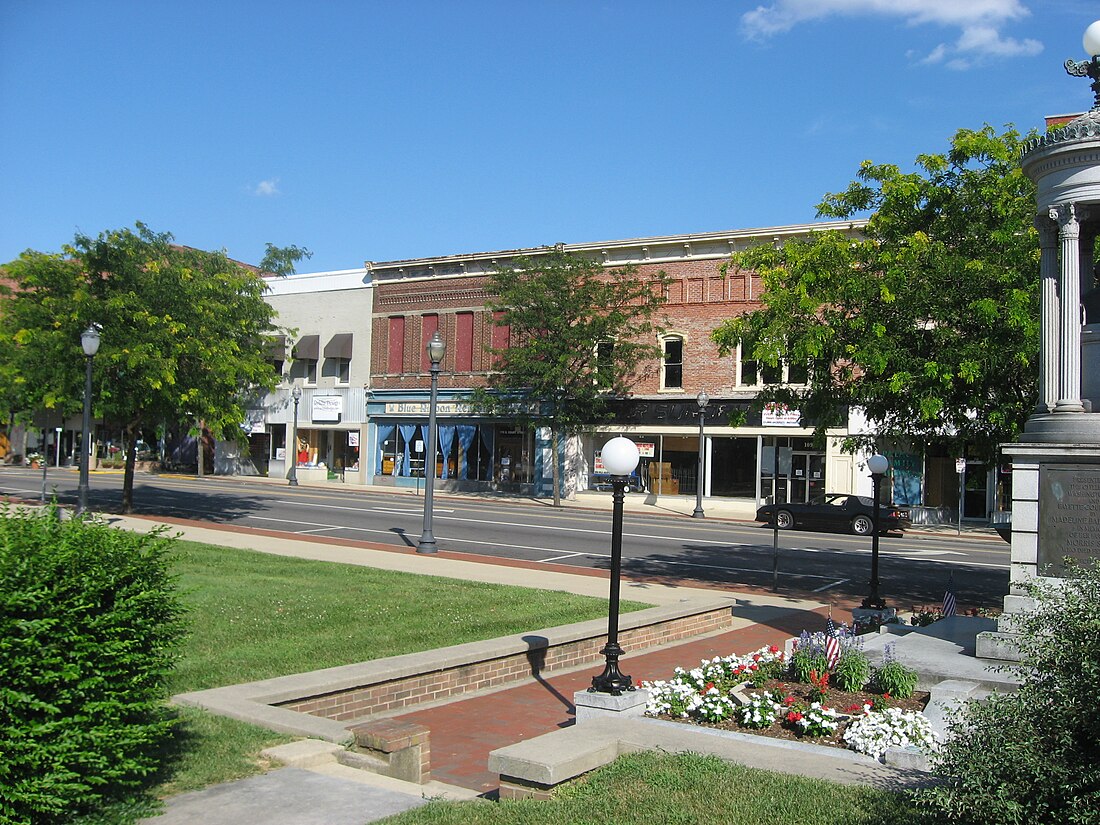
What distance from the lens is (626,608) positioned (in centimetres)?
1432

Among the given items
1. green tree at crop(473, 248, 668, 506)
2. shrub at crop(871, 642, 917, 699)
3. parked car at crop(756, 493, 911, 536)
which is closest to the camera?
shrub at crop(871, 642, 917, 699)

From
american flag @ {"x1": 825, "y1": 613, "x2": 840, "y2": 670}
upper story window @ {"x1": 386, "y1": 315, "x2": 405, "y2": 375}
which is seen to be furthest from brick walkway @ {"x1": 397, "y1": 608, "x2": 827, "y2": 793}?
upper story window @ {"x1": 386, "y1": 315, "x2": 405, "y2": 375}

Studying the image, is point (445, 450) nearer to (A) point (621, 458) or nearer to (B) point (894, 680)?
(A) point (621, 458)

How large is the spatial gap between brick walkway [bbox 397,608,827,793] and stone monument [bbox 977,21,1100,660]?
383 cm

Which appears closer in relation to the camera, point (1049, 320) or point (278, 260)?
point (1049, 320)

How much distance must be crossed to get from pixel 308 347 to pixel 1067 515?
4827 cm

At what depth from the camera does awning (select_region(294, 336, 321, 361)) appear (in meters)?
54.0

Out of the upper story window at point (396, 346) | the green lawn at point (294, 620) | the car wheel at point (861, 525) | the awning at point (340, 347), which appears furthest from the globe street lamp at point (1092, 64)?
the awning at point (340, 347)

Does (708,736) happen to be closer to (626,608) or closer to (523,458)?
(626,608)

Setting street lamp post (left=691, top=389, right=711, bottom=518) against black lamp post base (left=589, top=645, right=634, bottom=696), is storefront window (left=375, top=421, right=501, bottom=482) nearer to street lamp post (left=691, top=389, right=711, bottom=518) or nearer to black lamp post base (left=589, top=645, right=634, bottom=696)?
street lamp post (left=691, top=389, right=711, bottom=518)

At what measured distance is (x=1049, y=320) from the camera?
1020cm

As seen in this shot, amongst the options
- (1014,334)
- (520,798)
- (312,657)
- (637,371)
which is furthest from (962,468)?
(520,798)

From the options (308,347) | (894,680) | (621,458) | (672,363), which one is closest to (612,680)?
(621,458)

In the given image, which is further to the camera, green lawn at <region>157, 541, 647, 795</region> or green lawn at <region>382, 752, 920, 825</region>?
green lawn at <region>157, 541, 647, 795</region>
